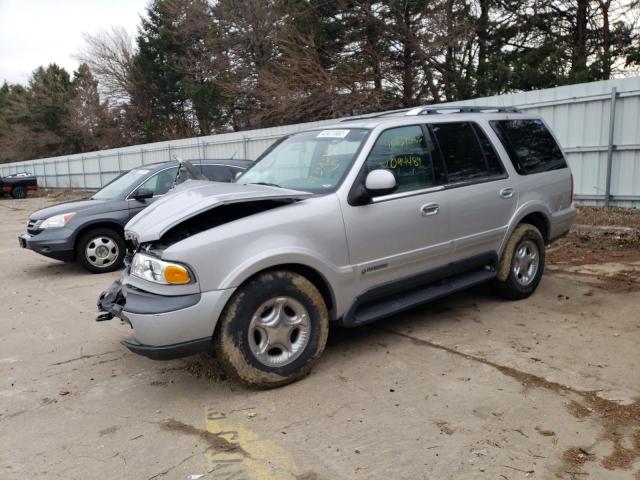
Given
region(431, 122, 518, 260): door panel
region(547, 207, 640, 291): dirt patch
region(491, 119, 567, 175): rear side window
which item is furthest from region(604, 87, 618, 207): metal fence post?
region(431, 122, 518, 260): door panel

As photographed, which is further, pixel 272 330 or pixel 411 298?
pixel 411 298

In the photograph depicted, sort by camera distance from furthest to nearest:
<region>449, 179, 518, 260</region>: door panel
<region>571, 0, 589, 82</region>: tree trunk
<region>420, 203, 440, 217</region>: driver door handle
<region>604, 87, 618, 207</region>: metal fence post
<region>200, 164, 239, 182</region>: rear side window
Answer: <region>571, 0, 589, 82</region>: tree trunk, <region>604, 87, 618, 207</region>: metal fence post, <region>200, 164, 239, 182</region>: rear side window, <region>449, 179, 518, 260</region>: door panel, <region>420, 203, 440, 217</region>: driver door handle

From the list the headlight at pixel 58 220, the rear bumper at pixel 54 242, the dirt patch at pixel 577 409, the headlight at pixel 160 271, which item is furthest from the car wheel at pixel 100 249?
the dirt patch at pixel 577 409

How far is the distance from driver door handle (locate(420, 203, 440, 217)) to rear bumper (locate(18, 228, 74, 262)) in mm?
5660

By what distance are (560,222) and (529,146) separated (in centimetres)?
93

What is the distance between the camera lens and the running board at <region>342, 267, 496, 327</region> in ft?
13.4

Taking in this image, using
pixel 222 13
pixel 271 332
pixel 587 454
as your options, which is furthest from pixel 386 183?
pixel 222 13

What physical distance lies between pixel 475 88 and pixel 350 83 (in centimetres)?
451

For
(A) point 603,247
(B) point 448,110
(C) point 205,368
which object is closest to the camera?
(C) point 205,368

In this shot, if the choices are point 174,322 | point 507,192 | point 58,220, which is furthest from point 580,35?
point 174,322

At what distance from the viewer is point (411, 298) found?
443 cm

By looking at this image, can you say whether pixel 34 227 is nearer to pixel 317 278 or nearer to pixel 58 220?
pixel 58 220

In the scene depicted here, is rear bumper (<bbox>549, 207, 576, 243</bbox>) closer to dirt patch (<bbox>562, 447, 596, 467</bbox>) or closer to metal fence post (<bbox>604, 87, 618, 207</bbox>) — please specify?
dirt patch (<bbox>562, 447, 596, 467</bbox>)

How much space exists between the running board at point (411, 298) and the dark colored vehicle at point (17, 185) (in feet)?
95.2
